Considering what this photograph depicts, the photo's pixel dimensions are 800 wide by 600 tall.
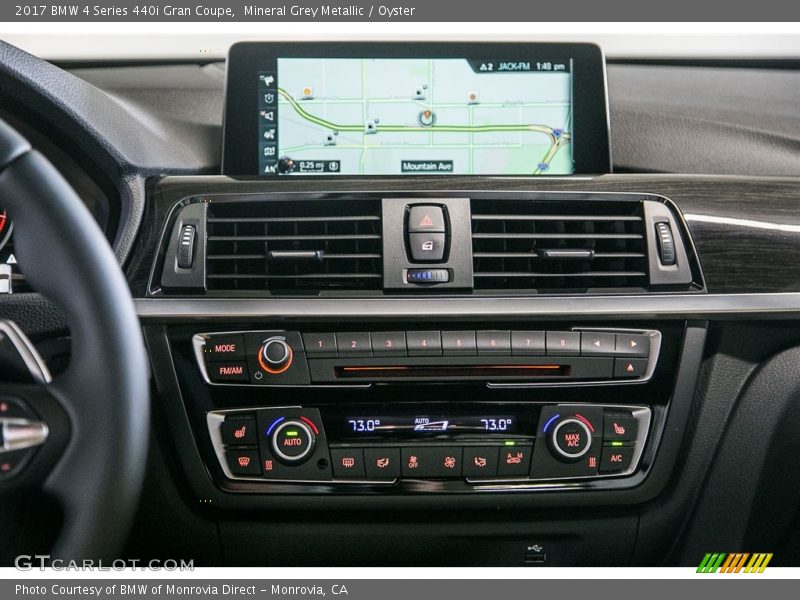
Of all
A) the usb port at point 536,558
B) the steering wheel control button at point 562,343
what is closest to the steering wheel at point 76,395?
the steering wheel control button at point 562,343

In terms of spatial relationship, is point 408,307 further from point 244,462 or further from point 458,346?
point 244,462

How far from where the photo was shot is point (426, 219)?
162 cm

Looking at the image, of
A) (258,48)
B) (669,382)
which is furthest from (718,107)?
(258,48)

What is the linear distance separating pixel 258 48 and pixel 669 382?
0.98m

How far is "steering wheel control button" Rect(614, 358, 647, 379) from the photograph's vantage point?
5.39ft

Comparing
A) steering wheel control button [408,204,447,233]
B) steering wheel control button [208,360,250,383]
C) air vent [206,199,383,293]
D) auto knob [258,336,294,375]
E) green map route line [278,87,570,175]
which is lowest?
steering wheel control button [208,360,250,383]

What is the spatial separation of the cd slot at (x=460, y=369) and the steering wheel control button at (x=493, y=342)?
1cm

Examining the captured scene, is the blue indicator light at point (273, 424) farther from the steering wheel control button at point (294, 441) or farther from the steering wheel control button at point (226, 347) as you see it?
the steering wheel control button at point (226, 347)

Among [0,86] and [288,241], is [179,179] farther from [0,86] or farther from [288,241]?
[0,86]

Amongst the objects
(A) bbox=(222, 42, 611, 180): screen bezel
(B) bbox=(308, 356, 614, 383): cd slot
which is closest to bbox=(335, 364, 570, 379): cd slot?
(B) bbox=(308, 356, 614, 383): cd slot

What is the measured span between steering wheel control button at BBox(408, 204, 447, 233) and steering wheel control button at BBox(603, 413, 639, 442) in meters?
0.45

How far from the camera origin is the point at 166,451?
168cm

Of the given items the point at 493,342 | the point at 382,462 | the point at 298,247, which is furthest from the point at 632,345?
the point at 298,247

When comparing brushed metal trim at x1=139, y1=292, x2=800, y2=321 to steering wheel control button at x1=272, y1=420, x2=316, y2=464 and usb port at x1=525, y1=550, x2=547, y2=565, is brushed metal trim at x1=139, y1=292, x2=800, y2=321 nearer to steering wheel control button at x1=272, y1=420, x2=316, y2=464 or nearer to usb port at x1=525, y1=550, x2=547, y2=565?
steering wheel control button at x1=272, y1=420, x2=316, y2=464
